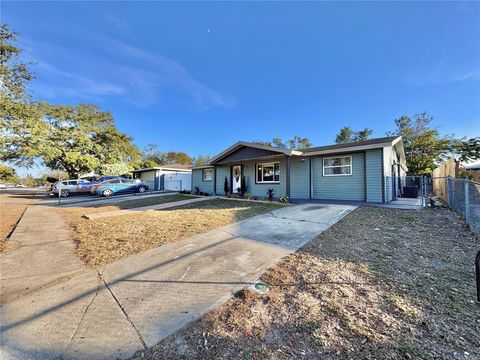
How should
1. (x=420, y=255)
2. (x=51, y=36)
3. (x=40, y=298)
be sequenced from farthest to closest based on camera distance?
(x=51, y=36) < (x=420, y=255) < (x=40, y=298)

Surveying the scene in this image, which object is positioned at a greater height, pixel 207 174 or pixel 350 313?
pixel 207 174

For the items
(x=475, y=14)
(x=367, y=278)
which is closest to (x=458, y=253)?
(x=367, y=278)

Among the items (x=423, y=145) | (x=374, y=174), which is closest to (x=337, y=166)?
(x=374, y=174)

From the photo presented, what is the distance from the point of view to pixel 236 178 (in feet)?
52.0

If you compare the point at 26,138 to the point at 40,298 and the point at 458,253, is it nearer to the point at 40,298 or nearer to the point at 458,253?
the point at 40,298

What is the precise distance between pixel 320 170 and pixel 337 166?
908 mm

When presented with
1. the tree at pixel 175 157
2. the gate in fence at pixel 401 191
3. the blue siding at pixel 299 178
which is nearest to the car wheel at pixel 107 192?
the blue siding at pixel 299 178

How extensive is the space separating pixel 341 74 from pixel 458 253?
14.6 m

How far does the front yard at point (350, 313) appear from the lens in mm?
1829

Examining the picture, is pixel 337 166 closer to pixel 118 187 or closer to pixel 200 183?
pixel 200 183

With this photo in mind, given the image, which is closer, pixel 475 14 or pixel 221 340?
pixel 221 340

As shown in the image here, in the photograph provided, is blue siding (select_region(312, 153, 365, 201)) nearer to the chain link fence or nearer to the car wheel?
the chain link fence

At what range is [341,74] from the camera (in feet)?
49.1

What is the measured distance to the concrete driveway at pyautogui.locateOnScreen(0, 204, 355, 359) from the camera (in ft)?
6.54
